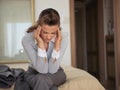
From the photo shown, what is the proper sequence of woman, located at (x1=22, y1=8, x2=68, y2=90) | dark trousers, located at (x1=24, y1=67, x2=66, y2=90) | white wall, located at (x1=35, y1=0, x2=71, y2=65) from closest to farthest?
dark trousers, located at (x1=24, y1=67, x2=66, y2=90) → woman, located at (x1=22, y1=8, x2=68, y2=90) → white wall, located at (x1=35, y1=0, x2=71, y2=65)

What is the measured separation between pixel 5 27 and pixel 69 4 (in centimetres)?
96

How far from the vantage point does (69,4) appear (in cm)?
Result: 379

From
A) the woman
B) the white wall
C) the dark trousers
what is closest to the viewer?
the dark trousers

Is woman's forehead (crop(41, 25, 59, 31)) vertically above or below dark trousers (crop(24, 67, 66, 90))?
above

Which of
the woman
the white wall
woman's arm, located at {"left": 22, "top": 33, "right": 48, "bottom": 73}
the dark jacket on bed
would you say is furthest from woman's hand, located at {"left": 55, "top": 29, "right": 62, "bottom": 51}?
the white wall

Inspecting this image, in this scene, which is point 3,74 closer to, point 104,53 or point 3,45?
point 3,45

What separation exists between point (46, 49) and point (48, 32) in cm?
12

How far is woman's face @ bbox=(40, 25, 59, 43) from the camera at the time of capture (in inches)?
65.7

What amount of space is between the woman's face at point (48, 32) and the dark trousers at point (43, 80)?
22 cm

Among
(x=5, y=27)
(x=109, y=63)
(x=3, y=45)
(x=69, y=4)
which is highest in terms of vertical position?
(x=69, y=4)

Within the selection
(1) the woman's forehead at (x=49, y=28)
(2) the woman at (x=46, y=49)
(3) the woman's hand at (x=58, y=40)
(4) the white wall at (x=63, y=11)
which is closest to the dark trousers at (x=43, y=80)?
(2) the woman at (x=46, y=49)

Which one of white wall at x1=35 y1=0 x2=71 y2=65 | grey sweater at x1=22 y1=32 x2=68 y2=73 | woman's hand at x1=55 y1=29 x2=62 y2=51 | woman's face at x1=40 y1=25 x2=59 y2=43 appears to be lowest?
grey sweater at x1=22 y1=32 x2=68 y2=73

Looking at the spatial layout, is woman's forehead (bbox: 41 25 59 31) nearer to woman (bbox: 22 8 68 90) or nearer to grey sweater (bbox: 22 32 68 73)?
woman (bbox: 22 8 68 90)

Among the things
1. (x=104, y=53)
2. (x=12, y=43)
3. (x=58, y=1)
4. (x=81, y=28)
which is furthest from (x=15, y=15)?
(x=81, y=28)
